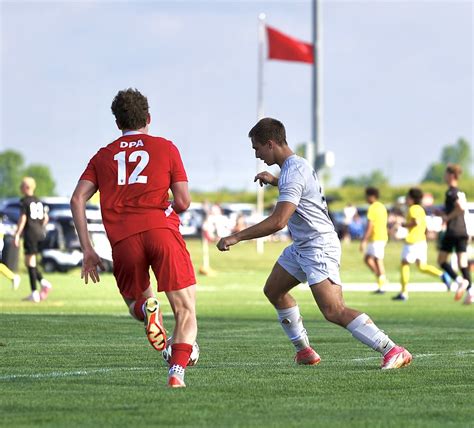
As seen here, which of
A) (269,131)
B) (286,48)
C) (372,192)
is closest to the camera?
(269,131)

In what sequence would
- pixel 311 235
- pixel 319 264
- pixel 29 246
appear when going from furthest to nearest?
1. pixel 29 246
2. pixel 311 235
3. pixel 319 264

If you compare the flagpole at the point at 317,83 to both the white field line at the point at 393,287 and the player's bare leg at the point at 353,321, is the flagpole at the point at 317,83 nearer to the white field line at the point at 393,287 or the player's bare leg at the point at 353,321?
the white field line at the point at 393,287

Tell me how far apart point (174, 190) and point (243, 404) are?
5.82 feet

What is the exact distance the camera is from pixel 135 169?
981 centimetres

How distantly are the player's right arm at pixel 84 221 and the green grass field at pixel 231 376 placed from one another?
0.85 meters

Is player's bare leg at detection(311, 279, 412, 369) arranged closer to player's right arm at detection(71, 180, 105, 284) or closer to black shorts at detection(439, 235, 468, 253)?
player's right arm at detection(71, 180, 105, 284)

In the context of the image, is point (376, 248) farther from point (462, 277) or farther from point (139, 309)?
point (139, 309)

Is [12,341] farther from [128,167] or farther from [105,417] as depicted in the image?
[105,417]

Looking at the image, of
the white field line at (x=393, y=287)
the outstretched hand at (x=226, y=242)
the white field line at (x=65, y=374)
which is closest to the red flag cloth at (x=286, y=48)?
the white field line at (x=393, y=287)

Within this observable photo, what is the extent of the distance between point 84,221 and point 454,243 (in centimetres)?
1555

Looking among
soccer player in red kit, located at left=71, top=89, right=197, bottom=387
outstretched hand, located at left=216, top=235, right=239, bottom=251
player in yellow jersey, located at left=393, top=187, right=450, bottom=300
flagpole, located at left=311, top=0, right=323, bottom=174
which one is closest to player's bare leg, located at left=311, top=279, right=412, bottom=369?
outstretched hand, located at left=216, top=235, right=239, bottom=251

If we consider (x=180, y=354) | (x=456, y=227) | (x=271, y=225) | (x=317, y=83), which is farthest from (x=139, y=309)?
(x=317, y=83)

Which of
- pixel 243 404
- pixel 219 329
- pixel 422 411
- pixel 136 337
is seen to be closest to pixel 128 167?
pixel 243 404

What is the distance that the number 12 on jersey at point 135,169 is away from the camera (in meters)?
9.80
